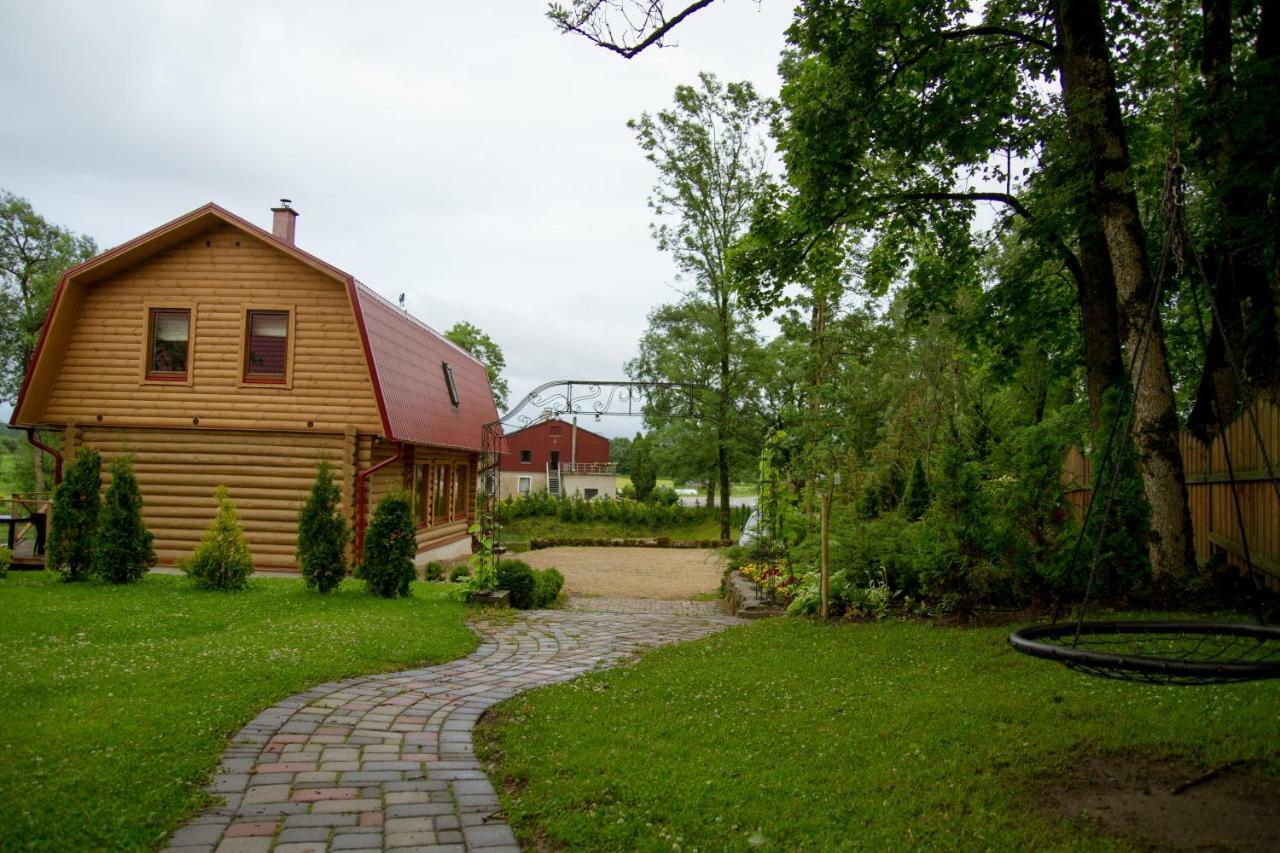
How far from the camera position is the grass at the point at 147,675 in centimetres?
361

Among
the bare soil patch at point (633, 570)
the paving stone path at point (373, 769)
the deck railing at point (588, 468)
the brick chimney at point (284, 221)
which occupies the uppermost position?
the brick chimney at point (284, 221)

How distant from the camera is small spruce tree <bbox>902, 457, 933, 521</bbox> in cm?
1387

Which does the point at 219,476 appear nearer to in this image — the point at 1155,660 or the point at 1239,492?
the point at 1239,492

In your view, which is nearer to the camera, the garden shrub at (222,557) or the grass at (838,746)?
the grass at (838,746)

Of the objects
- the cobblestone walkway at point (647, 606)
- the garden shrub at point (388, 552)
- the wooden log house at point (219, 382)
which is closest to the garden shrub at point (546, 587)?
the cobblestone walkway at point (647, 606)

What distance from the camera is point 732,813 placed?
368 cm

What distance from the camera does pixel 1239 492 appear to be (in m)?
7.86

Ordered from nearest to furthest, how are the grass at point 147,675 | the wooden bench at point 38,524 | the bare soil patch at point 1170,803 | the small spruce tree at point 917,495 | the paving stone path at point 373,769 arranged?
the bare soil patch at point 1170,803
the paving stone path at point 373,769
the grass at point 147,675
the small spruce tree at point 917,495
the wooden bench at point 38,524

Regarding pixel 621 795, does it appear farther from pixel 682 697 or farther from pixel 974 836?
pixel 682 697

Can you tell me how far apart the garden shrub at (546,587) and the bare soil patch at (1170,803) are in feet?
27.4

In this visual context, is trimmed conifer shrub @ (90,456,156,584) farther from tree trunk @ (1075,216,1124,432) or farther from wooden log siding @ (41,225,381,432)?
tree trunk @ (1075,216,1124,432)

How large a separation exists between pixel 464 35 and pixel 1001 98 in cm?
703

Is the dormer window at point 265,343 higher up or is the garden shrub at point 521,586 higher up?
the dormer window at point 265,343

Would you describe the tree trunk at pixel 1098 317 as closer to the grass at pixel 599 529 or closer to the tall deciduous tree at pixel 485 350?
the grass at pixel 599 529
